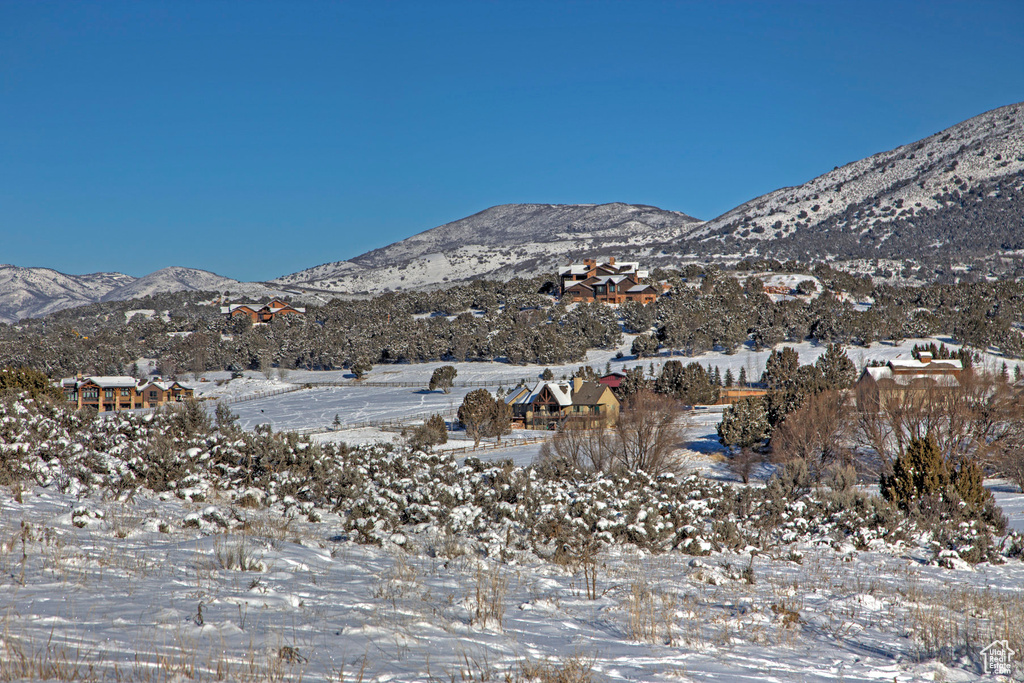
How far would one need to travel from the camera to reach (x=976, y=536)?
17.1m

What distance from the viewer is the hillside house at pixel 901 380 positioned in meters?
47.7

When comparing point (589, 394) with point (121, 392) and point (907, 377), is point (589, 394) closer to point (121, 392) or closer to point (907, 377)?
point (907, 377)

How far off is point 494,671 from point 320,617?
89.3 inches

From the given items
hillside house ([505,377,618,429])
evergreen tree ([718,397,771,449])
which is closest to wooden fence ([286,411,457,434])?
hillside house ([505,377,618,429])

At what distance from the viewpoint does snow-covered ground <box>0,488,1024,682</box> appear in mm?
6070

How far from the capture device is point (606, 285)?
126750 millimetres

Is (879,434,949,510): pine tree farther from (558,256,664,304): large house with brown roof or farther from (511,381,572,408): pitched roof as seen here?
(558,256,664,304): large house with brown roof

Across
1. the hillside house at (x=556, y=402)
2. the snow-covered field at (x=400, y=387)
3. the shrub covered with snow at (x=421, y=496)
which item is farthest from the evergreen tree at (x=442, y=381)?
the shrub covered with snow at (x=421, y=496)

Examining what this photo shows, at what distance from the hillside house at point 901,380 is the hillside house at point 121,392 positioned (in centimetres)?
7227

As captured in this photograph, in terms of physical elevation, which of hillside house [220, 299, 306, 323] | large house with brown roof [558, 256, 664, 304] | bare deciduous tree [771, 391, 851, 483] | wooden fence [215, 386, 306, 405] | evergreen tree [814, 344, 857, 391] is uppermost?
large house with brown roof [558, 256, 664, 304]

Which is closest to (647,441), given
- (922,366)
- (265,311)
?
(922,366)

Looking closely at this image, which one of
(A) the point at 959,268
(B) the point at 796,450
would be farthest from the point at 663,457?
(A) the point at 959,268

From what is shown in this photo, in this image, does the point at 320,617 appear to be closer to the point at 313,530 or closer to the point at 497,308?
the point at 313,530

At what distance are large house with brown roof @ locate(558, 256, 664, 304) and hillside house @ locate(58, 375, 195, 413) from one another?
6597cm
